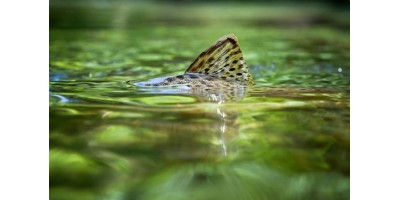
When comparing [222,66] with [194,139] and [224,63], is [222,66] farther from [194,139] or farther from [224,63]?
[194,139]

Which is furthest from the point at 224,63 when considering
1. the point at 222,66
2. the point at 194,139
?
the point at 194,139

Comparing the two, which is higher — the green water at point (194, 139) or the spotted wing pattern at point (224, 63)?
the spotted wing pattern at point (224, 63)

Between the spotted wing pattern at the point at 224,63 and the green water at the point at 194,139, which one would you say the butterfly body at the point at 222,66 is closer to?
the spotted wing pattern at the point at 224,63

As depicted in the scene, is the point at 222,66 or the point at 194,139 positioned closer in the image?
the point at 194,139

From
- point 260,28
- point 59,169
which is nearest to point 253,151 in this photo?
point 59,169

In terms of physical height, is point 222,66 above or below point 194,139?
above

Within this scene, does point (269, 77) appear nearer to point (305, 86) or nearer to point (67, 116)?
point (305, 86)

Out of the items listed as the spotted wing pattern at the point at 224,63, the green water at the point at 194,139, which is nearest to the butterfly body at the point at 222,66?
the spotted wing pattern at the point at 224,63

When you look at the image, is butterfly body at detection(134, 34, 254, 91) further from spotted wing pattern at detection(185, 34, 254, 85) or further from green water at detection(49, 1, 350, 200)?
green water at detection(49, 1, 350, 200)
